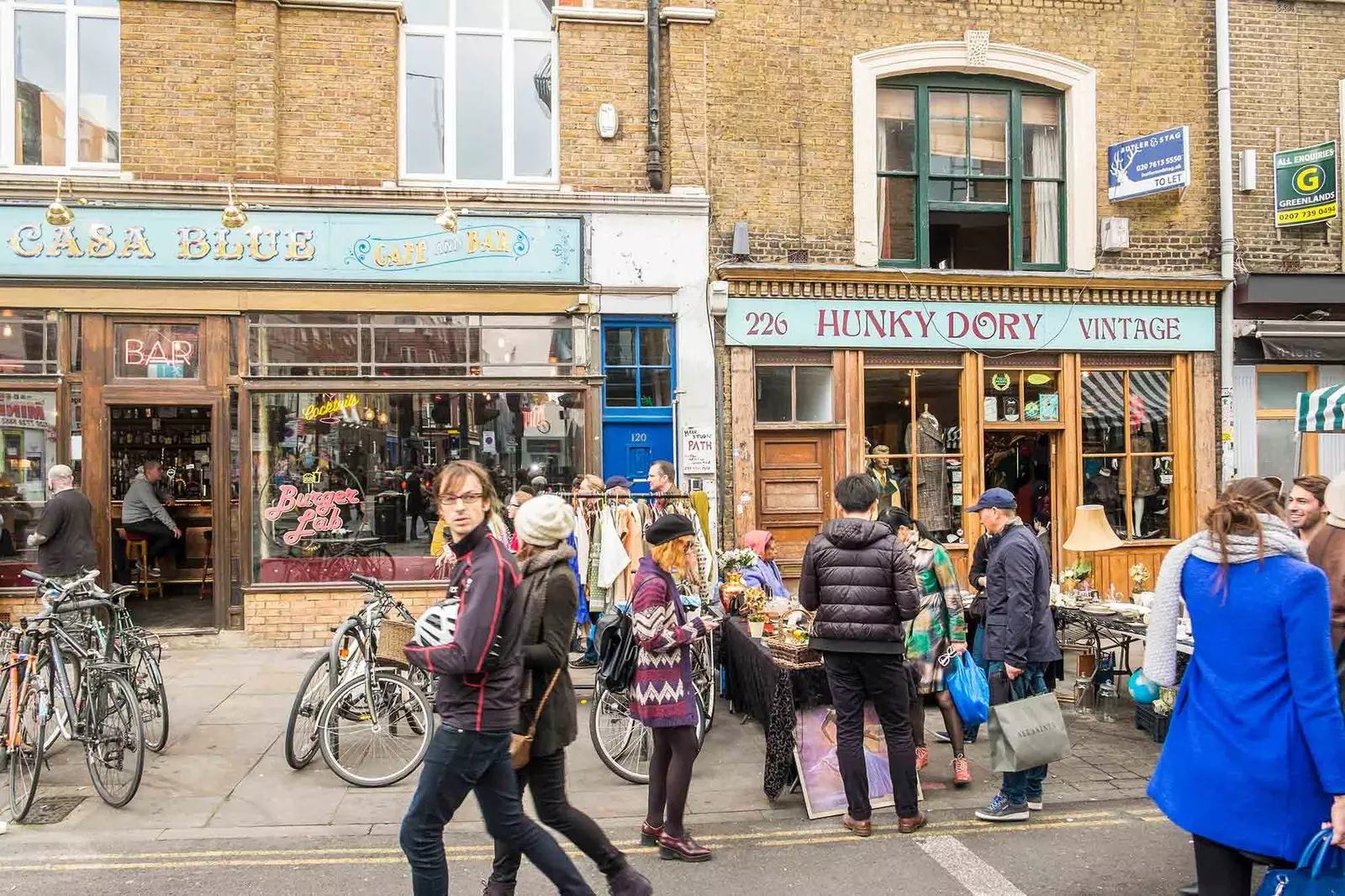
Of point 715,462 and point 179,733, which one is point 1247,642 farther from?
point 715,462

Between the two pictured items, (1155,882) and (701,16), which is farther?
(701,16)

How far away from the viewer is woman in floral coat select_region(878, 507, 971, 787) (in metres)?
6.51

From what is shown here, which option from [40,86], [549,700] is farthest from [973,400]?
[40,86]

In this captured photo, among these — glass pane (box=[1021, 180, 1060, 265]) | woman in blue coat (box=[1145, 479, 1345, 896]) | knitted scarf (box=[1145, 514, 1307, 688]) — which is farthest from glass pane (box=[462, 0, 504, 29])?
woman in blue coat (box=[1145, 479, 1345, 896])

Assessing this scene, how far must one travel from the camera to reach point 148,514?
1199cm

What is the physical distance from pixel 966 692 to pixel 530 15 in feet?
30.9

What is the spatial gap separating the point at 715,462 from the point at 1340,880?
859cm

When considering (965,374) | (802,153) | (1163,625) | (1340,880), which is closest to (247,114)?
(802,153)

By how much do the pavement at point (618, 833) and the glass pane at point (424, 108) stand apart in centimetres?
691

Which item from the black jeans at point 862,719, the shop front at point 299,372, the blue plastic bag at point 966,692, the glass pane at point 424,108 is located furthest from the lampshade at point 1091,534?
the glass pane at point 424,108

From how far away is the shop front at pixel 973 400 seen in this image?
468 inches

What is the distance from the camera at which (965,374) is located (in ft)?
40.6

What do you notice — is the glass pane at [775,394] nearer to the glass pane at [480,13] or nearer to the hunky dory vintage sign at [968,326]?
the hunky dory vintage sign at [968,326]

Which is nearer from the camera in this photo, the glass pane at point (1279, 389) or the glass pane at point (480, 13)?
the glass pane at point (480, 13)
